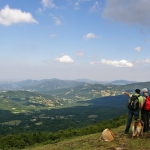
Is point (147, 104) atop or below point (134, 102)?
below

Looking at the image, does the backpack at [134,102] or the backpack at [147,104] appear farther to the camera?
the backpack at [147,104]

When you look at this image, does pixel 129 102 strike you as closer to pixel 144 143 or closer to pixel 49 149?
pixel 144 143

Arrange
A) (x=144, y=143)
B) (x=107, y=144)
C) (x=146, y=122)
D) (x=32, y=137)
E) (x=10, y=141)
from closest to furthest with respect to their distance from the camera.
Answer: (x=144, y=143)
(x=107, y=144)
(x=146, y=122)
(x=10, y=141)
(x=32, y=137)

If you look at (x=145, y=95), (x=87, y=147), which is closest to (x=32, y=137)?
(x=87, y=147)

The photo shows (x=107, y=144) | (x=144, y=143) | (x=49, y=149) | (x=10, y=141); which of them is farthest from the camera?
(x=10, y=141)

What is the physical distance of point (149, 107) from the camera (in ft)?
58.0

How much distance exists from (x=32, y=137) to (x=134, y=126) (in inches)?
1168

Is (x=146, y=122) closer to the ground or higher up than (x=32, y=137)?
higher up

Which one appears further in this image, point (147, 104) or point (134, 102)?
point (147, 104)

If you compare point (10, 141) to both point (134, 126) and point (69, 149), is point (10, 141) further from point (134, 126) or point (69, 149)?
point (134, 126)

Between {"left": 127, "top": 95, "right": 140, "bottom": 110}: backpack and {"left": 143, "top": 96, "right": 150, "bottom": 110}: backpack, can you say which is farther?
{"left": 143, "top": 96, "right": 150, "bottom": 110}: backpack

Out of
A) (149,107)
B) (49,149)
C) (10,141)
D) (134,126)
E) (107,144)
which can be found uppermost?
(149,107)

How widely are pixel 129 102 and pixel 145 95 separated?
152cm

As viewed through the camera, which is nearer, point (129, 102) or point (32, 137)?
point (129, 102)
